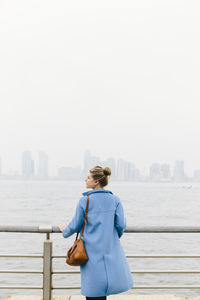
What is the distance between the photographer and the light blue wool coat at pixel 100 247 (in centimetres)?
307

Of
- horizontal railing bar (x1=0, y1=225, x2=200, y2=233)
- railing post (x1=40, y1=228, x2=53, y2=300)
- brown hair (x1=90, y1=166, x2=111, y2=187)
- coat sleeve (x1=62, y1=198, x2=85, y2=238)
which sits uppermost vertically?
brown hair (x1=90, y1=166, x2=111, y2=187)

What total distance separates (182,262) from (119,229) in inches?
600

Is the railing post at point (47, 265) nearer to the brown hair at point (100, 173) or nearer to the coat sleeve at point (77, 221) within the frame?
the coat sleeve at point (77, 221)

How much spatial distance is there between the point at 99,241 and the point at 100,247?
4cm

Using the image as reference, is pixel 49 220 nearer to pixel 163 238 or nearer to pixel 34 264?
pixel 163 238

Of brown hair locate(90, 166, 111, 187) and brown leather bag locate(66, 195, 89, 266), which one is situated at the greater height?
brown hair locate(90, 166, 111, 187)

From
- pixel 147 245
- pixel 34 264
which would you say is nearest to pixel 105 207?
pixel 34 264

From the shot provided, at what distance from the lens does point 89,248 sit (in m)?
3.11

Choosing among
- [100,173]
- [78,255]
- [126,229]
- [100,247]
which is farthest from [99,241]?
[126,229]

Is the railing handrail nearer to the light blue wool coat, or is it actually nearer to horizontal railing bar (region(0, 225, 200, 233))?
horizontal railing bar (region(0, 225, 200, 233))

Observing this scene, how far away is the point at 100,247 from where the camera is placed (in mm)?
3086

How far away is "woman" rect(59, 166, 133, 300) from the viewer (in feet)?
10.1

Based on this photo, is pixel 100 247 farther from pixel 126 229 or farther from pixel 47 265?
pixel 47 265

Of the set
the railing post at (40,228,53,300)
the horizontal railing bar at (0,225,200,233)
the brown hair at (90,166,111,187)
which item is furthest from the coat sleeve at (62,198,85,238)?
the railing post at (40,228,53,300)
